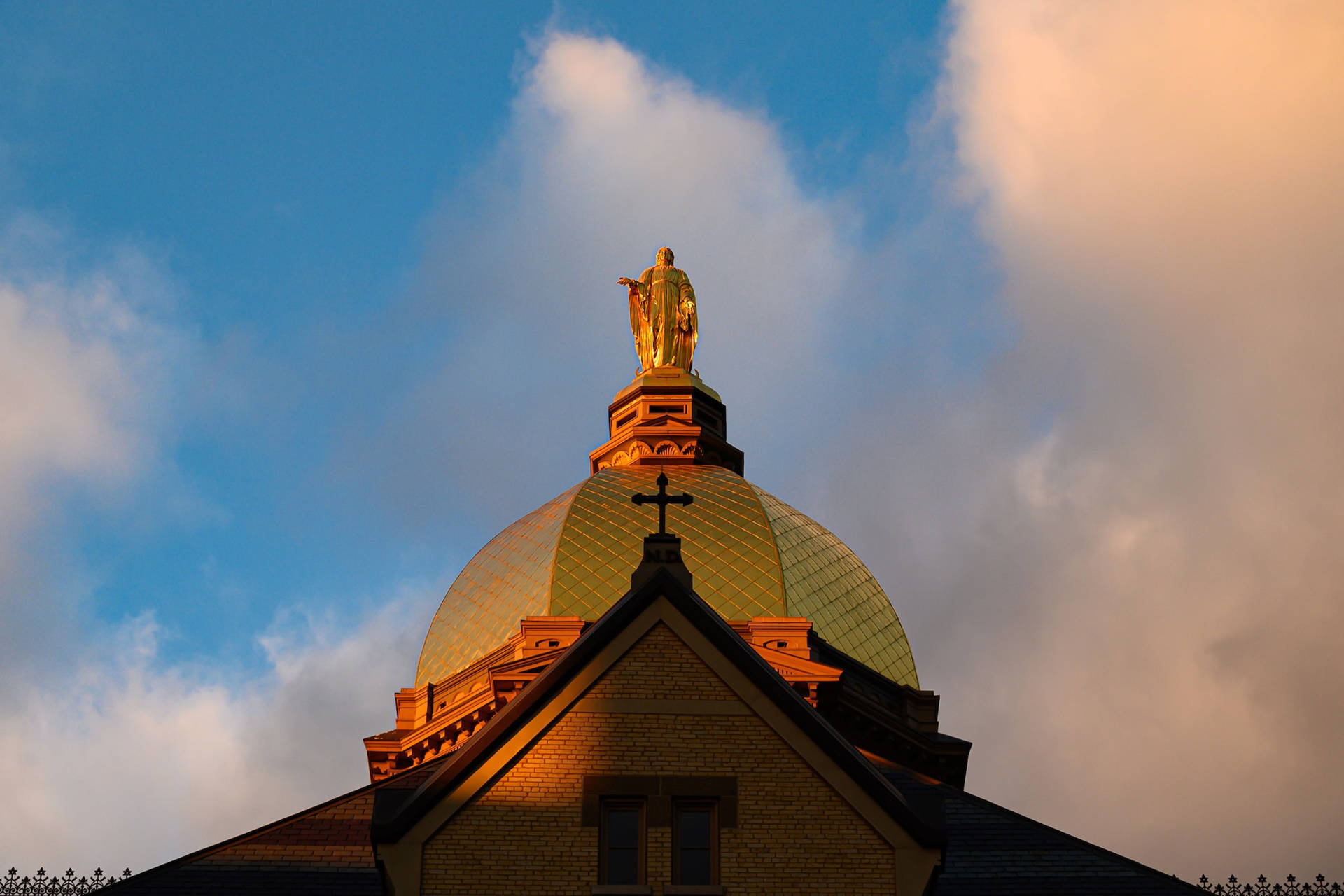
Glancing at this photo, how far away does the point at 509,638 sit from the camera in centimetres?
4331

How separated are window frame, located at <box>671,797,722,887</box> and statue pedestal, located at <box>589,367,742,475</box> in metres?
29.4

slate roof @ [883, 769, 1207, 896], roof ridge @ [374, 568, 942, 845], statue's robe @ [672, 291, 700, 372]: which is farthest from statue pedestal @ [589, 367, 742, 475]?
roof ridge @ [374, 568, 942, 845]

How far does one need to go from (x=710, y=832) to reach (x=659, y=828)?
57cm

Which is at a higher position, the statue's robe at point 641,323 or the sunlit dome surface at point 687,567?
the statue's robe at point 641,323

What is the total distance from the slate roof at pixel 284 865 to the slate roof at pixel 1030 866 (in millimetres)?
6693

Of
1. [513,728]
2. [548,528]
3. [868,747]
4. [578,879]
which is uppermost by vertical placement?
[548,528]

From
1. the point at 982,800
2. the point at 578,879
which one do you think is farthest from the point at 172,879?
the point at 982,800

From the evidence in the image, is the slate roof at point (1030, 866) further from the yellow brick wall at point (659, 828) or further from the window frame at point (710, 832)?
the window frame at point (710, 832)

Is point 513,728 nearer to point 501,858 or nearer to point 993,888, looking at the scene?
point 501,858

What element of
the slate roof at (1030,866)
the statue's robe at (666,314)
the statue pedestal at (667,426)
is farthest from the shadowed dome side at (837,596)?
the slate roof at (1030,866)

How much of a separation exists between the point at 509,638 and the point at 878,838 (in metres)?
22.3

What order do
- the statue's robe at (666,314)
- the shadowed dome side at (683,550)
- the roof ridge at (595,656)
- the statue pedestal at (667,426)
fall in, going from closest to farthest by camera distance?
the roof ridge at (595,656) → the shadowed dome side at (683,550) → the statue pedestal at (667,426) → the statue's robe at (666,314)

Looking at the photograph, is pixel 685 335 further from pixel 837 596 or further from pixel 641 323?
pixel 837 596

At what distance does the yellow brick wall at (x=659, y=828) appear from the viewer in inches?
841
